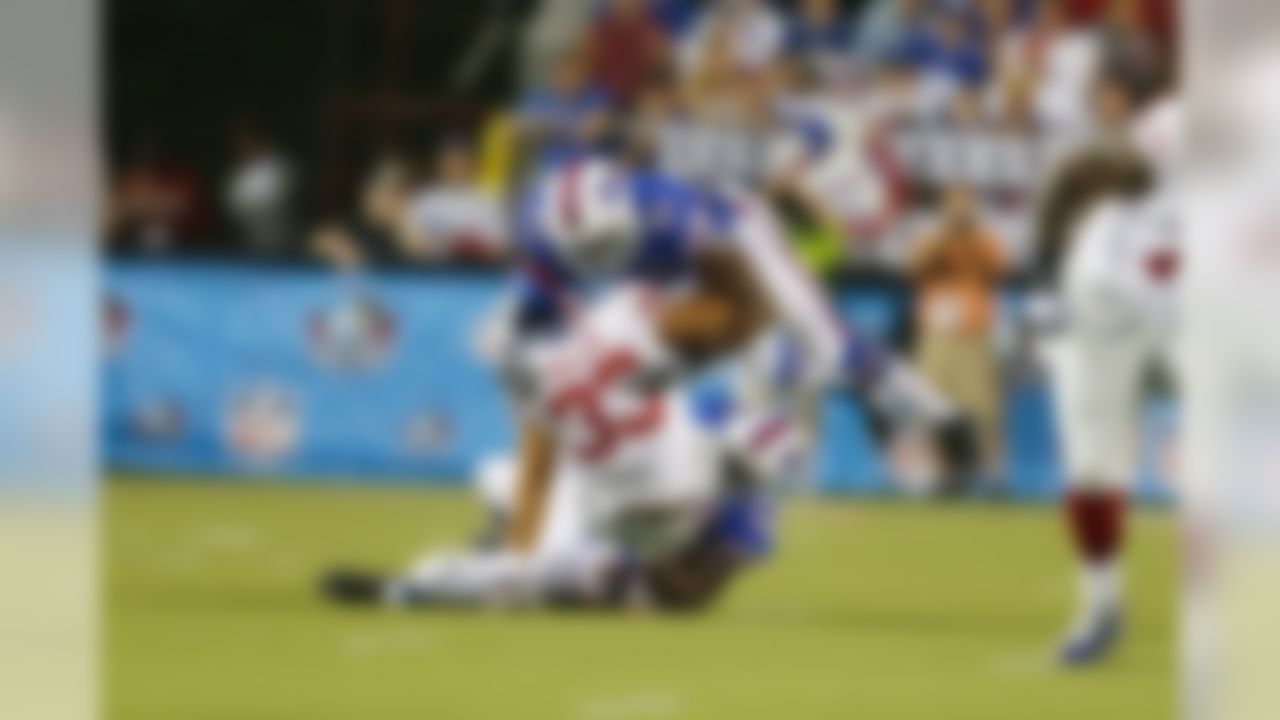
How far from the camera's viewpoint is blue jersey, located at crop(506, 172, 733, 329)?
3.09m

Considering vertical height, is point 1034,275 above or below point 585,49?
below

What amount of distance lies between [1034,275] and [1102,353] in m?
0.13

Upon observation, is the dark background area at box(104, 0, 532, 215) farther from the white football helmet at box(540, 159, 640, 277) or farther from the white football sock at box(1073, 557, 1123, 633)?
the white football sock at box(1073, 557, 1123, 633)

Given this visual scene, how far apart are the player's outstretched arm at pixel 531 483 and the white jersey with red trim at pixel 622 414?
0.02 meters

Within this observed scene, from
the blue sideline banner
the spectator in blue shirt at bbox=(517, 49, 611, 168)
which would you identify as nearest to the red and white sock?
the blue sideline banner

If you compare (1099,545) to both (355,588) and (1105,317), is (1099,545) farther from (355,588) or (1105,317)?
(355,588)

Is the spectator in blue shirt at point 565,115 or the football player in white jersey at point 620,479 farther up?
the spectator in blue shirt at point 565,115

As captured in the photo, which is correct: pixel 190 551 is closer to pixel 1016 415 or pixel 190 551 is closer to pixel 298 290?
pixel 298 290

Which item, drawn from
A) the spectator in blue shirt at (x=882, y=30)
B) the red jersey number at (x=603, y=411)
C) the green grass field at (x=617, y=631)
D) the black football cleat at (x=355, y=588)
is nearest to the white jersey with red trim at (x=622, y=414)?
the red jersey number at (x=603, y=411)

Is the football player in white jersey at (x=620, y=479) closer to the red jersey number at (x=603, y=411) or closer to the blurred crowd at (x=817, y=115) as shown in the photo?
the red jersey number at (x=603, y=411)

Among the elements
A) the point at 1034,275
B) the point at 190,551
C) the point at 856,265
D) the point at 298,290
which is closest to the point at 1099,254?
the point at 1034,275

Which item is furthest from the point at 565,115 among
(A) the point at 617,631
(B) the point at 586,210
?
(A) the point at 617,631

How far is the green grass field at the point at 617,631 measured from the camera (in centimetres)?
302

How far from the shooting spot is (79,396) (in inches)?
125
